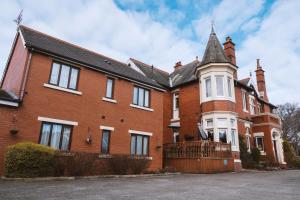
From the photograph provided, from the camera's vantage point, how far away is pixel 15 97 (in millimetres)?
12258

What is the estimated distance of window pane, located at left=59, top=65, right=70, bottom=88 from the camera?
1381 centimetres

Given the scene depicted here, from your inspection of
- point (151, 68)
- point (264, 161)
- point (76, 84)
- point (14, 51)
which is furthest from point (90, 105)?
point (264, 161)

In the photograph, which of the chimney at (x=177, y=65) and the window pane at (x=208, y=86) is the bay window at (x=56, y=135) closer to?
the window pane at (x=208, y=86)

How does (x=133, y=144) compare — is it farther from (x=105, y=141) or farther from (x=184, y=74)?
(x=184, y=74)

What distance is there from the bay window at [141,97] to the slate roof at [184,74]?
651 cm

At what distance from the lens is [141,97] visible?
1803 centimetres

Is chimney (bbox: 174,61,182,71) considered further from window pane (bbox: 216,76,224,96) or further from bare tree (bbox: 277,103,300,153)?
bare tree (bbox: 277,103,300,153)

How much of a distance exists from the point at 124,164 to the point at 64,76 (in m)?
6.26

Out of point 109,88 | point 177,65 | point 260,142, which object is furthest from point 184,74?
point 109,88

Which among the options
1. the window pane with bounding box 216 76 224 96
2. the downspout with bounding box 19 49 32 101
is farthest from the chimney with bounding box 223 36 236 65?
the downspout with bounding box 19 49 32 101

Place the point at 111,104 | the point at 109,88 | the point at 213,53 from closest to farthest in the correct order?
the point at 111,104 < the point at 109,88 < the point at 213,53

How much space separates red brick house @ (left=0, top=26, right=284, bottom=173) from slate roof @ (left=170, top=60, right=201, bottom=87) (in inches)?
11.1

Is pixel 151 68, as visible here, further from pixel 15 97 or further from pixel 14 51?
pixel 15 97

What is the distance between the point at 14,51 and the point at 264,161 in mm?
23634
